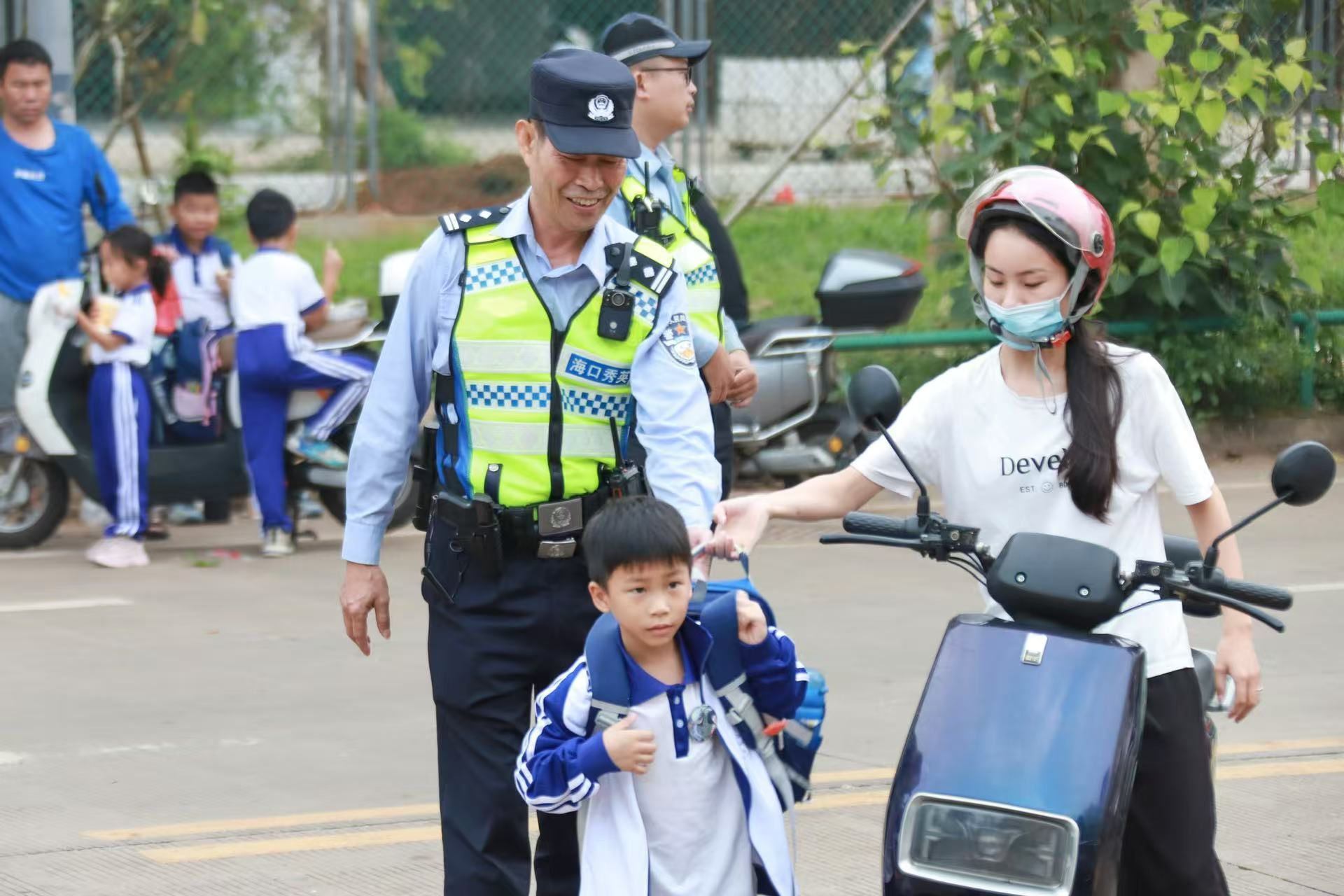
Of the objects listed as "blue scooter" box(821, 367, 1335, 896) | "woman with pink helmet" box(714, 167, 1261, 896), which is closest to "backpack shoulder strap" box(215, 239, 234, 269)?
"woman with pink helmet" box(714, 167, 1261, 896)

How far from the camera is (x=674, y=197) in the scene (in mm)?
5809

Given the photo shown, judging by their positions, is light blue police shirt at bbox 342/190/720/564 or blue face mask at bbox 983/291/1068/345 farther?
light blue police shirt at bbox 342/190/720/564

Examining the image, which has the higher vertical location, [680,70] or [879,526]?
[680,70]

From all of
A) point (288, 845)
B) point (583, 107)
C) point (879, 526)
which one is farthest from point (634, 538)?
point (288, 845)

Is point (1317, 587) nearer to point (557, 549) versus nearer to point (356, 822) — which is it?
point (356, 822)

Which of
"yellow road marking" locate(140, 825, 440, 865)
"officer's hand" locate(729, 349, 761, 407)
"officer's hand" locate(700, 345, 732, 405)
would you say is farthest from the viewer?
"officer's hand" locate(729, 349, 761, 407)

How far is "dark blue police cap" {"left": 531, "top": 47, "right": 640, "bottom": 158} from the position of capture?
383cm

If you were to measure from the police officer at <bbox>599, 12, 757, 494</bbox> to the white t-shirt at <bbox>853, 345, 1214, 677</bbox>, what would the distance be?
5.80 feet

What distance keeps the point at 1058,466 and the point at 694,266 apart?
7.12 feet

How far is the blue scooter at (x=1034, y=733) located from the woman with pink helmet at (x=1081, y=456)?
11.9 inches

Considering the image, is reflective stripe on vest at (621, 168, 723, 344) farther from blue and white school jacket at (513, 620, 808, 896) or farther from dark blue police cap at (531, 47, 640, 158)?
blue and white school jacket at (513, 620, 808, 896)

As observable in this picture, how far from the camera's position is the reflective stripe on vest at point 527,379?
3.88 metres

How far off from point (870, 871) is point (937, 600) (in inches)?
125

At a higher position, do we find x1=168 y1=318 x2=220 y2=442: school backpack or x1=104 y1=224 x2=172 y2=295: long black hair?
x1=104 y1=224 x2=172 y2=295: long black hair
